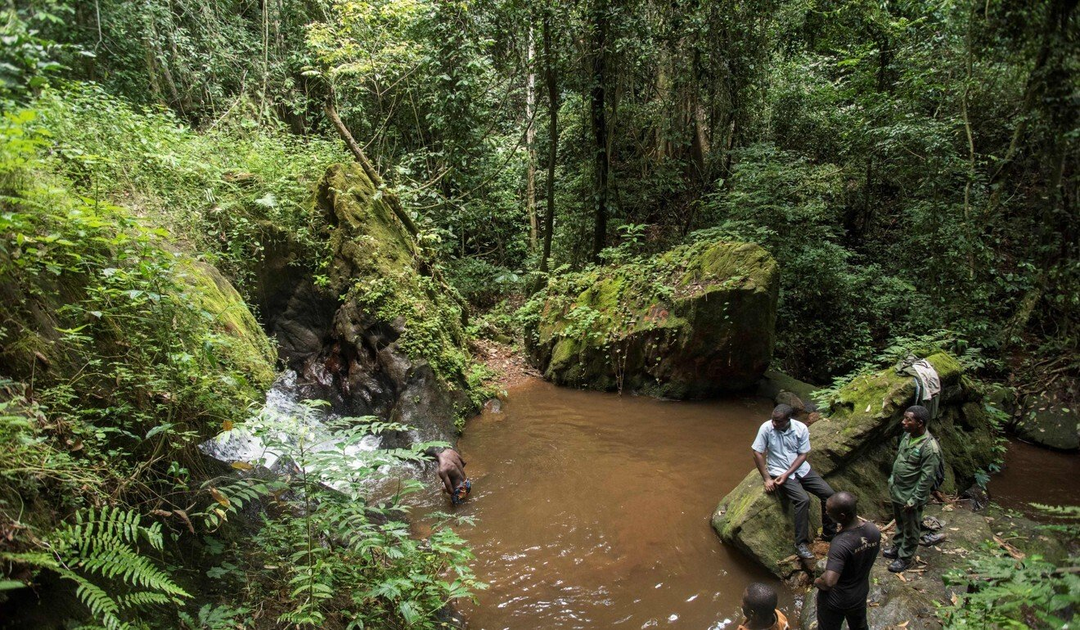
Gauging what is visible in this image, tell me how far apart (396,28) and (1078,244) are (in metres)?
14.3

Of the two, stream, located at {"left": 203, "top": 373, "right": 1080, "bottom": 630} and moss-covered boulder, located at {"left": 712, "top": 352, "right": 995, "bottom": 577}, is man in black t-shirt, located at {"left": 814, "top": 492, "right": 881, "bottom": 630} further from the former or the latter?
moss-covered boulder, located at {"left": 712, "top": 352, "right": 995, "bottom": 577}

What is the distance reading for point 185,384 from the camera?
363 cm

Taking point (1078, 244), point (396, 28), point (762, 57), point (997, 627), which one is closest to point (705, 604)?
point (997, 627)

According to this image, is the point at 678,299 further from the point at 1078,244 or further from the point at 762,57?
the point at 762,57

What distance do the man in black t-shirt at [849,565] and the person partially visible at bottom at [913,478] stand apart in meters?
1.42

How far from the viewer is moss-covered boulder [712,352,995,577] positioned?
5.27 metres

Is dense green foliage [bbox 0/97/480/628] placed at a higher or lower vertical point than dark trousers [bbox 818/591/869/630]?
higher

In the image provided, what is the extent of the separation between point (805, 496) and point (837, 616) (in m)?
1.45

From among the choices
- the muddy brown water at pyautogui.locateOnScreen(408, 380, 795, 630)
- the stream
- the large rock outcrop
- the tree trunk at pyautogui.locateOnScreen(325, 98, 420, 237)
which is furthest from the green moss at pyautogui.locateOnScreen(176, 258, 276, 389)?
the tree trunk at pyautogui.locateOnScreen(325, 98, 420, 237)

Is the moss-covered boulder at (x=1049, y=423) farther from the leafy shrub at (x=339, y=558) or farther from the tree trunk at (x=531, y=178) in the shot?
the tree trunk at (x=531, y=178)

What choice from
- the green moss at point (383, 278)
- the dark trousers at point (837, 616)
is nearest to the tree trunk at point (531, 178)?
the green moss at point (383, 278)

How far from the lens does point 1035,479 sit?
7.39 metres

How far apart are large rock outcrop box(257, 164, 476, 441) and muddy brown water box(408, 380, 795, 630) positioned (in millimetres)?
1219

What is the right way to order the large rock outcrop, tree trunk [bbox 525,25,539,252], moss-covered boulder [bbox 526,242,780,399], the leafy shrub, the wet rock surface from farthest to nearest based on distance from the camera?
tree trunk [bbox 525,25,539,252]
moss-covered boulder [bbox 526,242,780,399]
the large rock outcrop
the wet rock surface
the leafy shrub
